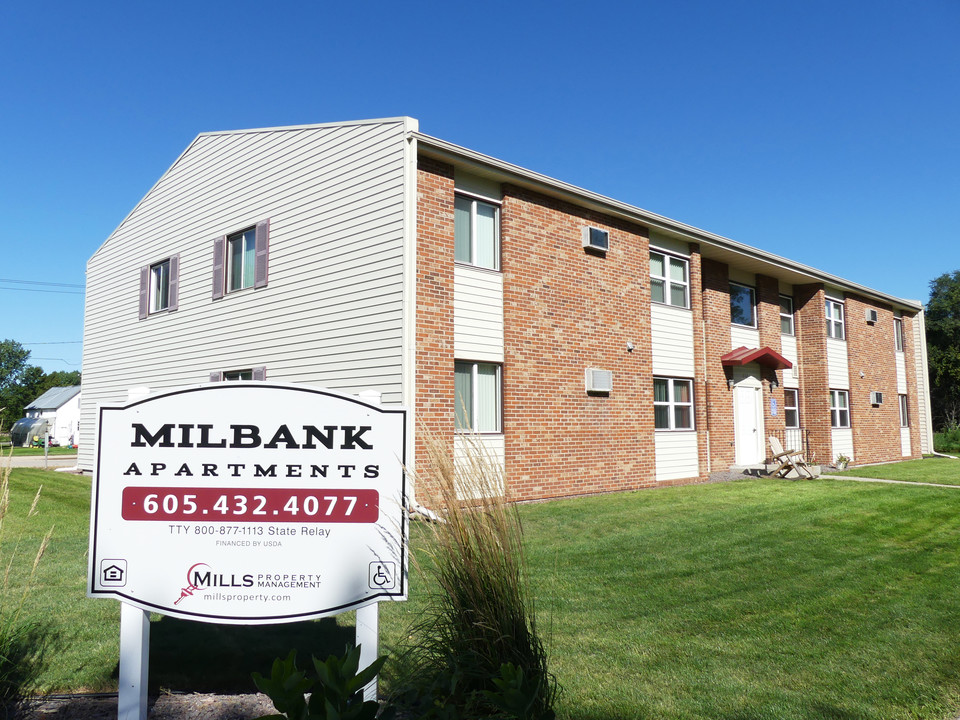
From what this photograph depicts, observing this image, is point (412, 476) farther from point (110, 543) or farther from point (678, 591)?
point (678, 591)

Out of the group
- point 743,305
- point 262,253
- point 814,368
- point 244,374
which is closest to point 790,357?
point 814,368

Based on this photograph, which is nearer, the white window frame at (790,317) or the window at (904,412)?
the white window frame at (790,317)

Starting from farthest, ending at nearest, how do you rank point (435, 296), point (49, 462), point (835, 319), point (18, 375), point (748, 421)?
point (18, 375) < point (49, 462) < point (835, 319) < point (748, 421) < point (435, 296)

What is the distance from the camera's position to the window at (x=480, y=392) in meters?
12.0

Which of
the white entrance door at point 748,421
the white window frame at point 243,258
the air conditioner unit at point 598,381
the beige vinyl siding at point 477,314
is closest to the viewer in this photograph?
the beige vinyl siding at point 477,314

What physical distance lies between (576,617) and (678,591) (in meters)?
1.30

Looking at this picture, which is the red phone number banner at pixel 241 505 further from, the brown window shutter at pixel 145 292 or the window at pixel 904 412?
the window at pixel 904 412

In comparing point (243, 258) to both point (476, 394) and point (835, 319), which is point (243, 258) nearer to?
point (476, 394)

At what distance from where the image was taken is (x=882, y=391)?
23.9 metres

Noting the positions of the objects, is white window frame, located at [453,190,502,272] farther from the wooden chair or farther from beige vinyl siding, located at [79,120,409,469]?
the wooden chair

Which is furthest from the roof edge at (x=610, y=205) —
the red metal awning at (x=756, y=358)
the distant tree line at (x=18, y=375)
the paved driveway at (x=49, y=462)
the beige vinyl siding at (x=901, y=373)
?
the distant tree line at (x=18, y=375)

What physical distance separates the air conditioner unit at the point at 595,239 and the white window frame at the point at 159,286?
962 centimetres

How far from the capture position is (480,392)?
1227 centimetres

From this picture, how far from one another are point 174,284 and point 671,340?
36.8ft
